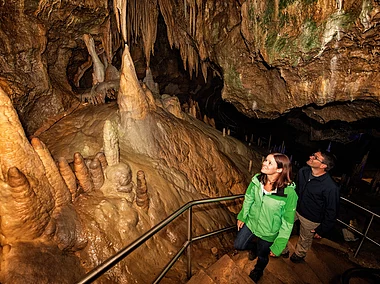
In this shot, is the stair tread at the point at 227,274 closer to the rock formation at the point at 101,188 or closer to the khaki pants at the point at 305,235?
the khaki pants at the point at 305,235

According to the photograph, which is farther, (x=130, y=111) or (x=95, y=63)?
(x=95, y=63)

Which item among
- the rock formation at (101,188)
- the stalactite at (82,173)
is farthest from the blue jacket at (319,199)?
the stalactite at (82,173)

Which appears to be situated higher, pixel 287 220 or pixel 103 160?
pixel 287 220

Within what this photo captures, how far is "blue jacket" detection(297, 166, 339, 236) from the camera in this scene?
2.48 meters

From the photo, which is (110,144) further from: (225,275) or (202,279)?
(225,275)

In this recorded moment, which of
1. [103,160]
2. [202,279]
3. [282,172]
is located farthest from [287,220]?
[103,160]

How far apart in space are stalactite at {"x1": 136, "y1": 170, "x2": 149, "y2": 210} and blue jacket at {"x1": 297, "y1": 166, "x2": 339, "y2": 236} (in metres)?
2.60

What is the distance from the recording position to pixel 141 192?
415 centimetres

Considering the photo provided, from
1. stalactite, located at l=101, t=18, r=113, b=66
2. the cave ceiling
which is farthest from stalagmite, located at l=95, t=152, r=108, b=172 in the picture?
stalactite, located at l=101, t=18, r=113, b=66

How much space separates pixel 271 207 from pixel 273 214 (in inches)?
3.4

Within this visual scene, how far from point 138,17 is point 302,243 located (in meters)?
9.29

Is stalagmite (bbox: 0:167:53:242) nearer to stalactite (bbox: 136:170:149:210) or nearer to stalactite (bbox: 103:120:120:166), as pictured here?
stalactite (bbox: 103:120:120:166)

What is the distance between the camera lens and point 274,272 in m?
2.73

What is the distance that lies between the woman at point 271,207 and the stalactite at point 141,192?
7.18ft
